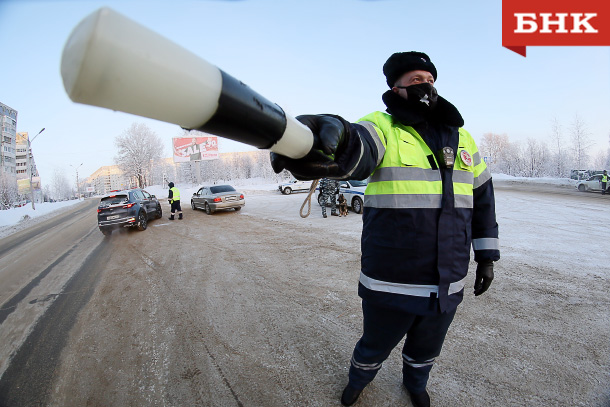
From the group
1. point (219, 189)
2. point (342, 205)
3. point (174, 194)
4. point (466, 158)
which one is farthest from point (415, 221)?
point (219, 189)

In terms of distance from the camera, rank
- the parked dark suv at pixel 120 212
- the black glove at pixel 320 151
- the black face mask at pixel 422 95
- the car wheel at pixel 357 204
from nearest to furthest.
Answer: the black glove at pixel 320 151 < the black face mask at pixel 422 95 < the parked dark suv at pixel 120 212 < the car wheel at pixel 357 204

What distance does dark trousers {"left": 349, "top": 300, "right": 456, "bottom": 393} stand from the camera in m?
1.69

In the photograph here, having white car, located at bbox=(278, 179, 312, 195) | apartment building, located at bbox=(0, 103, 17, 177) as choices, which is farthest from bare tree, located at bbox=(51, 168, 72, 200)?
white car, located at bbox=(278, 179, 312, 195)

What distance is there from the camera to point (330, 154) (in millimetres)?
1069

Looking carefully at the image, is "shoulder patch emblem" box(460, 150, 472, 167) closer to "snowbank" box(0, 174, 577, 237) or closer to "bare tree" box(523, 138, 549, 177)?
"snowbank" box(0, 174, 577, 237)

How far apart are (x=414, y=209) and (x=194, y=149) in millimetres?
38361

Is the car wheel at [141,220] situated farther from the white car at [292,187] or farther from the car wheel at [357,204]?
the white car at [292,187]

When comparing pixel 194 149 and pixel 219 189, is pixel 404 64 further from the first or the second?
pixel 194 149

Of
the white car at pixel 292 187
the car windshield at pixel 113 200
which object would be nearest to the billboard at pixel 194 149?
the white car at pixel 292 187

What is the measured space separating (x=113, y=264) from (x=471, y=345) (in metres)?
6.69

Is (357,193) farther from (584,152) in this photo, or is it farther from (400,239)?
(584,152)

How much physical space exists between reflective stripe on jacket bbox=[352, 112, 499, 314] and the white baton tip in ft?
2.97

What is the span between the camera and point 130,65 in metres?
0.55

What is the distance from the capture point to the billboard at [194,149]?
35750mm
